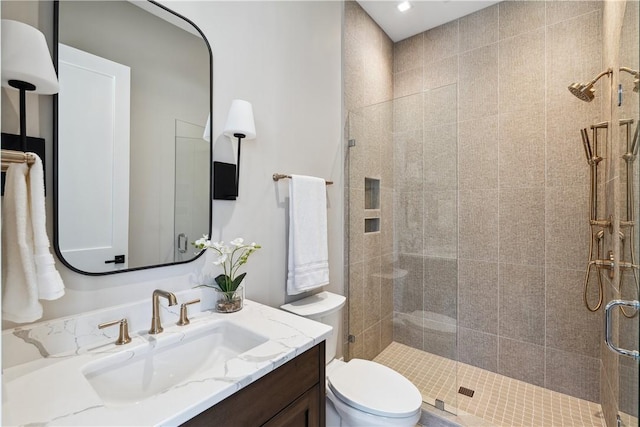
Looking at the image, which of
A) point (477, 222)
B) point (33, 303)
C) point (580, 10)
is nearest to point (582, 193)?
point (477, 222)

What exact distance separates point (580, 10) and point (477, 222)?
1504 millimetres

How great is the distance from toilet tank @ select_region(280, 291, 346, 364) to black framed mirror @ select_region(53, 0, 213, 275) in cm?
63

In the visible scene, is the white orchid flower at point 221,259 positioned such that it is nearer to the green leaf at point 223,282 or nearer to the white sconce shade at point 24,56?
the green leaf at point 223,282

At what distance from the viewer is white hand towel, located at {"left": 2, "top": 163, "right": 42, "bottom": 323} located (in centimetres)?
69

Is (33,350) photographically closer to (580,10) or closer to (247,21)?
(247,21)

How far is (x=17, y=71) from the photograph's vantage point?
750 millimetres

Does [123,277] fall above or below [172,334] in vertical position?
above

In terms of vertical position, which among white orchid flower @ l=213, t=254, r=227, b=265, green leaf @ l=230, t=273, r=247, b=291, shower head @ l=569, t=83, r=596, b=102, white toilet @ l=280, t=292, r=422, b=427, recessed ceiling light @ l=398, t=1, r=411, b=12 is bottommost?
white toilet @ l=280, t=292, r=422, b=427

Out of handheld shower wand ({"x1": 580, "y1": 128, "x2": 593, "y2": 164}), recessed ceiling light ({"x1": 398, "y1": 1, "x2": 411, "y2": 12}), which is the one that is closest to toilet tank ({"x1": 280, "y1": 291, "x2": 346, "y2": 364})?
handheld shower wand ({"x1": 580, "y1": 128, "x2": 593, "y2": 164})

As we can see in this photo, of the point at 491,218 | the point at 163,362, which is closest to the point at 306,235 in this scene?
the point at 163,362

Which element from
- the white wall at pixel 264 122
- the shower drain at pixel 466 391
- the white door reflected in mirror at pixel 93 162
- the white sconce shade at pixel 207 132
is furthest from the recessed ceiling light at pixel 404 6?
the shower drain at pixel 466 391

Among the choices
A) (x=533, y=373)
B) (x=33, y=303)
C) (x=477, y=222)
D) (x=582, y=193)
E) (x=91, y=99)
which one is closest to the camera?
(x=33, y=303)

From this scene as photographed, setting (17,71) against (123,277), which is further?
(123,277)

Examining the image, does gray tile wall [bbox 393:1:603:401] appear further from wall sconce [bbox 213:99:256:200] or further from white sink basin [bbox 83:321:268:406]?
white sink basin [bbox 83:321:268:406]
